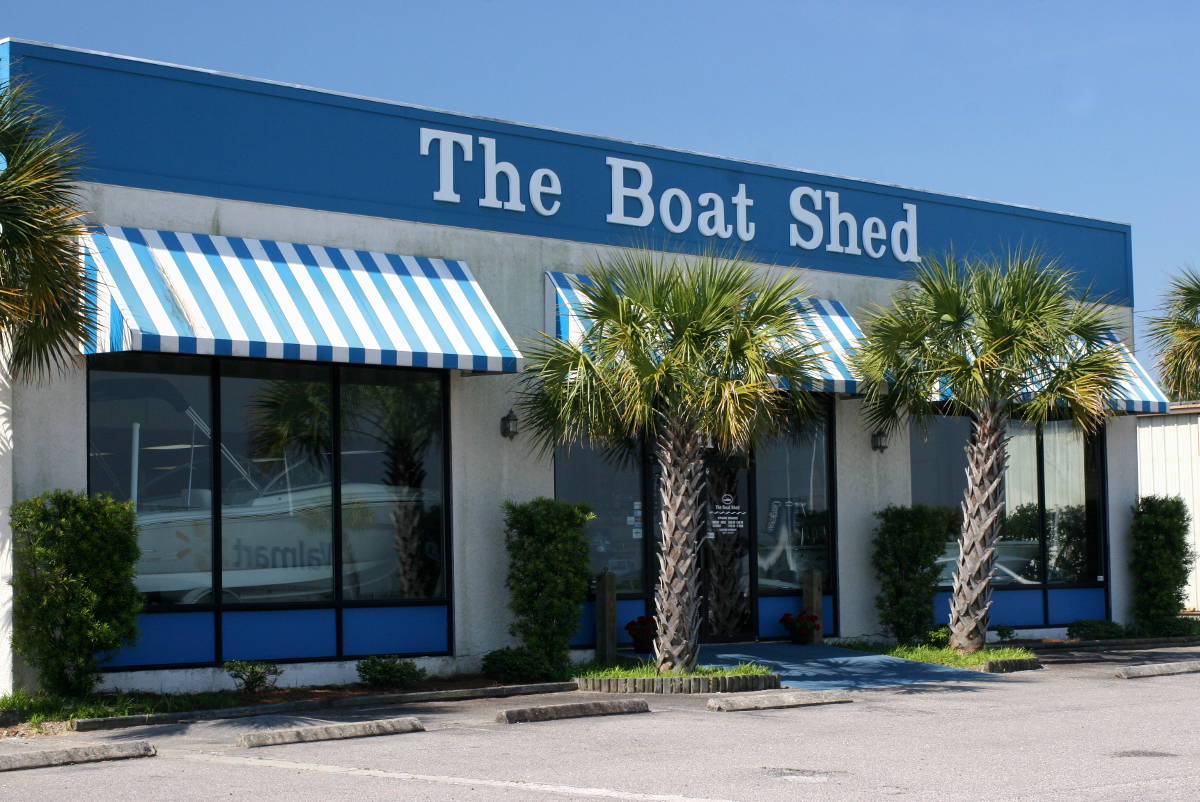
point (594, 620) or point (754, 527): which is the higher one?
point (754, 527)

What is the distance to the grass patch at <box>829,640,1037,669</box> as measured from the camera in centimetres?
1727

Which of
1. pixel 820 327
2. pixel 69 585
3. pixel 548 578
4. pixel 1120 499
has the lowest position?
pixel 548 578

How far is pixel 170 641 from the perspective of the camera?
14.1 meters

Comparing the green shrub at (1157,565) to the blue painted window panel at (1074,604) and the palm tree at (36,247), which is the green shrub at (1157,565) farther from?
the palm tree at (36,247)

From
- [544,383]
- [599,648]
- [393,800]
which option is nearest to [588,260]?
[544,383]

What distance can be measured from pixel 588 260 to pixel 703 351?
2.98 metres

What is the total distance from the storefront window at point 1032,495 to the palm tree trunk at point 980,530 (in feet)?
7.43

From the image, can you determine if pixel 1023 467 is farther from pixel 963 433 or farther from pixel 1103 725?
pixel 1103 725

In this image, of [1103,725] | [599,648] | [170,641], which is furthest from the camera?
[599,648]

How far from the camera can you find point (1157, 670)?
16875 mm

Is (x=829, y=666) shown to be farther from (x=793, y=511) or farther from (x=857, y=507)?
(x=857, y=507)

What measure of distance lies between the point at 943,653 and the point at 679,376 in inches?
212

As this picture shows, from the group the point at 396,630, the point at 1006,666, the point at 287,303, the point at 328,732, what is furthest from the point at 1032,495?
the point at 328,732

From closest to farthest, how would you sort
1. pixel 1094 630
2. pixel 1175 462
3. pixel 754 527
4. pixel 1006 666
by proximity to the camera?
pixel 1006 666, pixel 754 527, pixel 1094 630, pixel 1175 462
